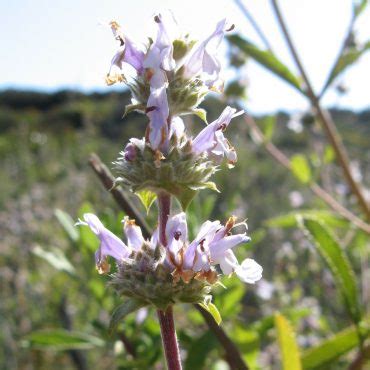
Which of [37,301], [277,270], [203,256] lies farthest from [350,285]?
[37,301]

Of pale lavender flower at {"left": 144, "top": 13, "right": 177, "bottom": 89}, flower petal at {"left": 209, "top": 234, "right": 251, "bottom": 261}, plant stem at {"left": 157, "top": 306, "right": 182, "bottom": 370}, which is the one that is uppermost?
pale lavender flower at {"left": 144, "top": 13, "right": 177, "bottom": 89}

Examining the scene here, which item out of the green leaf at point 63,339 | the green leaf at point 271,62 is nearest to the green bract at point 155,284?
the green leaf at point 63,339

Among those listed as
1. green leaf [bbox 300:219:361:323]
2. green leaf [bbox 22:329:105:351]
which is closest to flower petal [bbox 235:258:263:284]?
green leaf [bbox 300:219:361:323]

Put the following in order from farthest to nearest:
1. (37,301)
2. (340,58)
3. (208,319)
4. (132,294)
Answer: (37,301) < (340,58) < (208,319) < (132,294)

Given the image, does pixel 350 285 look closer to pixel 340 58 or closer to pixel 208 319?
pixel 208 319

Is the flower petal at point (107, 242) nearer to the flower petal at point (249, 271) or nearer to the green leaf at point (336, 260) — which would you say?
the flower petal at point (249, 271)

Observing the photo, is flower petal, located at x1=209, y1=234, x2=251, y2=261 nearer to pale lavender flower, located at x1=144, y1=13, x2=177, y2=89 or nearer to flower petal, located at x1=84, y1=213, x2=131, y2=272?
flower petal, located at x1=84, y1=213, x2=131, y2=272
